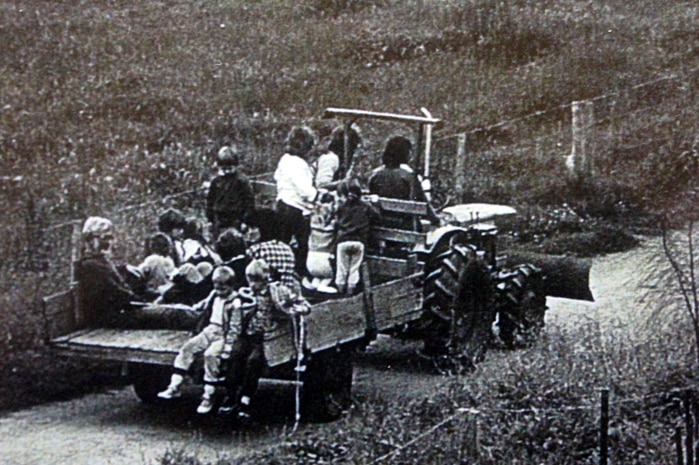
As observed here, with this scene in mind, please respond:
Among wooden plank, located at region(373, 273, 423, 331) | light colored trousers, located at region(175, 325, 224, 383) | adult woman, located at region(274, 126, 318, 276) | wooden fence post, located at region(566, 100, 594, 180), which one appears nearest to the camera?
light colored trousers, located at region(175, 325, 224, 383)

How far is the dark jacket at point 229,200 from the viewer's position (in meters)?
6.01

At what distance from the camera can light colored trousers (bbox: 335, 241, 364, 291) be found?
652 cm

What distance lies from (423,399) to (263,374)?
1140 millimetres

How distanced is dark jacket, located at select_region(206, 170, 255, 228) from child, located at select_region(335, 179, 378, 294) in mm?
668

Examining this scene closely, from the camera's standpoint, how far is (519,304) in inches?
284

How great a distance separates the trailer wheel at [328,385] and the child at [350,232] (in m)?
0.37

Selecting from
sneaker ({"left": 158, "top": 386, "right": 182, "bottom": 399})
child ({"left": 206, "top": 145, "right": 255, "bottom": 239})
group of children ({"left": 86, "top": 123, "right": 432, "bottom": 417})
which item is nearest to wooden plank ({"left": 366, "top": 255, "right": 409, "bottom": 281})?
group of children ({"left": 86, "top": 123, "right": 432, "bottom": 417})

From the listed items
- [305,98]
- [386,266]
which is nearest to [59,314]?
[305,98]

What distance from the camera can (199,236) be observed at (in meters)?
5.98

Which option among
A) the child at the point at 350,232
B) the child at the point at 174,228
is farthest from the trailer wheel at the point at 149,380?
the child at the point at 350,232

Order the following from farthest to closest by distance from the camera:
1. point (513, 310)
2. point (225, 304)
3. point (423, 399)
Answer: point (513, 310)
point (423, 399)
point (225, 304)

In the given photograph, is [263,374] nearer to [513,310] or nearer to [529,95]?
[513,310]

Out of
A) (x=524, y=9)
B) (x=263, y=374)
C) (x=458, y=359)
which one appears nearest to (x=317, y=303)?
(x=263, y=374)

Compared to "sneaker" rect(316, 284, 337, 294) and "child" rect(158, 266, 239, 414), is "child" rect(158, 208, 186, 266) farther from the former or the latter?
"sneaker" rect(316, 284, 337, 294)
